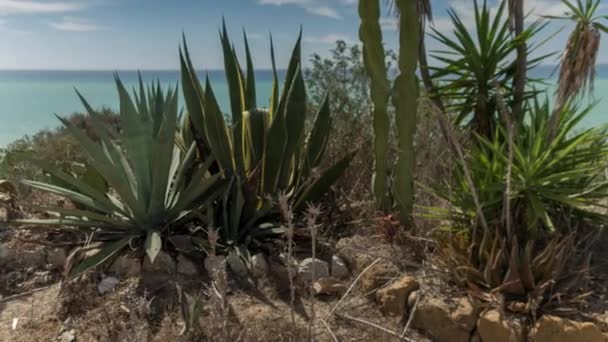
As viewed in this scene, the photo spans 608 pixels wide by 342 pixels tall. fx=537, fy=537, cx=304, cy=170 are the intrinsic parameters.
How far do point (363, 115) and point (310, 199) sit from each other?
130cm

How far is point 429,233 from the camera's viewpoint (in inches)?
133

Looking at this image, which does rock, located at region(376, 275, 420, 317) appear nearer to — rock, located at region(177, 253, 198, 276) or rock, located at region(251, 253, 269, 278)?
rock, located at region(251, 253, 269, 278)

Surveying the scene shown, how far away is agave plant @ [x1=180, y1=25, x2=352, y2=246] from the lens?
3789 millimetres

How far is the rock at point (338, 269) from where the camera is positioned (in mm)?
3381

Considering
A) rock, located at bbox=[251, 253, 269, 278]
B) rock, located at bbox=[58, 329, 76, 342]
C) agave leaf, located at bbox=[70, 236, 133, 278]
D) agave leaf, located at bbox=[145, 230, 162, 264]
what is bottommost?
rock, located at bbox=[58, 329, 76, 342]

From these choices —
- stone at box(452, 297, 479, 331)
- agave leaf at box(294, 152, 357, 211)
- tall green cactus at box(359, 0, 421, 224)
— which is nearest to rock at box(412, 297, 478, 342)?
stone at box(452, 297, 479, 331)

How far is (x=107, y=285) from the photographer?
332cm

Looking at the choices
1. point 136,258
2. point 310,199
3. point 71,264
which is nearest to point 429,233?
point 310,199

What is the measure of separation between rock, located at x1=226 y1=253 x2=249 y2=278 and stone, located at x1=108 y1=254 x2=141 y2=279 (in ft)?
1.97

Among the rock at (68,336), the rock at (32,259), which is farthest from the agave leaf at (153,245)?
the rock at (32,259)

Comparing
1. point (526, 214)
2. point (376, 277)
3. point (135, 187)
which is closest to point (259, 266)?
point (376, 277)

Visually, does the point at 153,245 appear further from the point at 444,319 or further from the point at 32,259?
the point at 444,319

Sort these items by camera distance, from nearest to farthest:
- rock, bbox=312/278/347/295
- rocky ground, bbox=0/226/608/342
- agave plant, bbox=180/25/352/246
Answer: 1. rocky ground, bbox=0/226/608/342
2. rock, bbox=312/278/347/295
3. agave plant, bbox=180/25/352/246

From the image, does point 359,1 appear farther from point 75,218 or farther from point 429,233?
point 75,218
